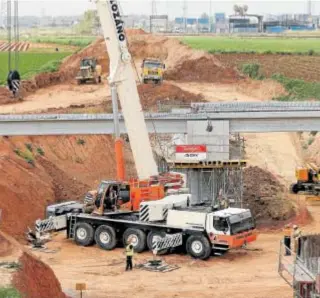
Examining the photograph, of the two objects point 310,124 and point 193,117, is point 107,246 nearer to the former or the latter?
point 193,117

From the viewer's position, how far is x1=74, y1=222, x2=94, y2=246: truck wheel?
125 feet

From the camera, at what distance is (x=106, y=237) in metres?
37.7

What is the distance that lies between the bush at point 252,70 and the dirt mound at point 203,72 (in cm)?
574

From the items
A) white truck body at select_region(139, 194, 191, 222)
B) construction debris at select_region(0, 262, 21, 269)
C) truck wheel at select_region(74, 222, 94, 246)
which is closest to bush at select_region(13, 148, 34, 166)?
truck wheel at select_region(74, 222, 94, 246)

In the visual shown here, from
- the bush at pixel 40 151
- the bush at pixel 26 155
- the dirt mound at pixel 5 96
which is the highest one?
the dirt mound at pixel 5 96

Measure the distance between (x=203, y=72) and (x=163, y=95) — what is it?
66.5ft

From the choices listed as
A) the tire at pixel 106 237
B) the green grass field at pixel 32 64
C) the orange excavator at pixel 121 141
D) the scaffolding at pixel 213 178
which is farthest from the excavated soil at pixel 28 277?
the green grass field at pixel 32 64

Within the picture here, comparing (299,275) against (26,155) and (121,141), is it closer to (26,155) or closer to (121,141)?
(121,141)

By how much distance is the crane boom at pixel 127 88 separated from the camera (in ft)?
123

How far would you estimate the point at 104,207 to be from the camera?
37.8 m

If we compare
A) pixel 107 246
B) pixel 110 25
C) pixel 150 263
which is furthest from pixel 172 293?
pixel 110 25

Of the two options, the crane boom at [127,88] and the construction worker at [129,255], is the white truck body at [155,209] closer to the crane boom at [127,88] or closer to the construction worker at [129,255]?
the crane boom at [127,88]

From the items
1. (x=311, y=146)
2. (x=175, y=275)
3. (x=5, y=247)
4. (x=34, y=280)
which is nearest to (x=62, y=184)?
(x=175, y=275)

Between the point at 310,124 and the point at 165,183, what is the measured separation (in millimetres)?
8619
